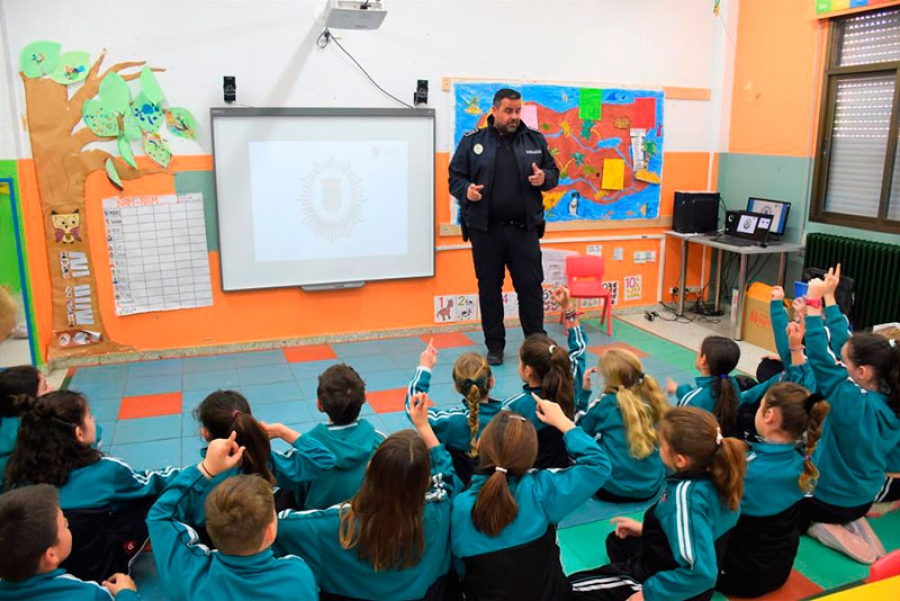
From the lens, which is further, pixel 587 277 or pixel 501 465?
pixel 587 277

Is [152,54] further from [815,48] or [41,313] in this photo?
[815,48]

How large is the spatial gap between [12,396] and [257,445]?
37.4 inches

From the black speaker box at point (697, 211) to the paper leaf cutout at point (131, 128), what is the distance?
437 cm

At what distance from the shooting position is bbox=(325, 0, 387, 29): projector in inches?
175

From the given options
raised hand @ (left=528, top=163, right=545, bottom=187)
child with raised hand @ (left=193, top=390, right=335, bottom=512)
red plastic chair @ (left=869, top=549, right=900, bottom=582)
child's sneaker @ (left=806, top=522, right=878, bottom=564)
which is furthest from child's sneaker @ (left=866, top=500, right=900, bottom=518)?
raised hand @ (left=528, top=163, right=545, bottom=187)

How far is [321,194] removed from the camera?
5387mm

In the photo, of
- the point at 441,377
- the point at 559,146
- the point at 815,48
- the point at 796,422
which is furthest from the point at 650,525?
the point at 815,48

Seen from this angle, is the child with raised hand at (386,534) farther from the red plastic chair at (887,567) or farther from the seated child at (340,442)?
the red plastic chair at (887,567)

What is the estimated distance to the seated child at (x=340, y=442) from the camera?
90.9 inches

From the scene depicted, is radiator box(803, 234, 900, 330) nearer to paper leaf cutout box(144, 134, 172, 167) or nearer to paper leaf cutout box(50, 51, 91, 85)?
paper leaf cutout box(144, 134, 172, 167)

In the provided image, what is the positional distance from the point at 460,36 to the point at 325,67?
1.08 metres

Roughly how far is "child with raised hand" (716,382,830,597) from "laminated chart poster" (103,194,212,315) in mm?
4029

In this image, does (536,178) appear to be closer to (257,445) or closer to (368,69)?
(368,69)

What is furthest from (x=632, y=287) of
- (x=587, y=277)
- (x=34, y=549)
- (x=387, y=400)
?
(x=34, y=549)
